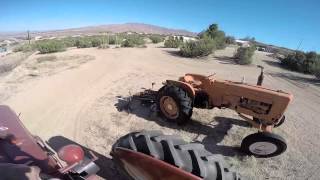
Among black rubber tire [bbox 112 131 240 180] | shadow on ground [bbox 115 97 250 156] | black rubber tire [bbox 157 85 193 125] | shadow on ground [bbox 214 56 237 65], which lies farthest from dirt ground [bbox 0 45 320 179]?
shadow on ground [bbox 214 56 237 65]

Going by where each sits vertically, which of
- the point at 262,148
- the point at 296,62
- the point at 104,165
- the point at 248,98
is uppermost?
the point at 248,98

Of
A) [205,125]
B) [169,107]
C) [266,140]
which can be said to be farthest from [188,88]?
[266,140]

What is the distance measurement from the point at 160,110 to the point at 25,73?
8352mm

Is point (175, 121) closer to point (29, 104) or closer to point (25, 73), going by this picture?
point (29, 104)

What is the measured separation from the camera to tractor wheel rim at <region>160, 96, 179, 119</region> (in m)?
7.37

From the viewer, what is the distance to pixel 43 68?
14.7 m

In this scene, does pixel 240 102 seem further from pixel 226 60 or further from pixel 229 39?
pixel 229 39

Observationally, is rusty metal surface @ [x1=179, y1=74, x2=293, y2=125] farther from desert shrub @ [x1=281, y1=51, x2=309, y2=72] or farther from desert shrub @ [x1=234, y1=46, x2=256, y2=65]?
desert shrub @ [x1=281, y1=51, x2=309, y2=72]

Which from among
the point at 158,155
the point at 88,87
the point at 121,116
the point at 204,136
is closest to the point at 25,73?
the point at 88,87

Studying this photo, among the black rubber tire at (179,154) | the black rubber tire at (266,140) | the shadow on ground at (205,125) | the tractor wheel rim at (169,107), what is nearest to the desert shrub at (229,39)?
the shadow on ground at (205,125)

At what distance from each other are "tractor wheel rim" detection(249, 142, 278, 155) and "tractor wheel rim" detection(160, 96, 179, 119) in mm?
1964

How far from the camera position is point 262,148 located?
6039 mm

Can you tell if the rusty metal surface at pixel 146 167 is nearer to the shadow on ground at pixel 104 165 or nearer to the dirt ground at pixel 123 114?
the shadow on ground at pixel 104 165

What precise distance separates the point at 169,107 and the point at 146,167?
4257mm
